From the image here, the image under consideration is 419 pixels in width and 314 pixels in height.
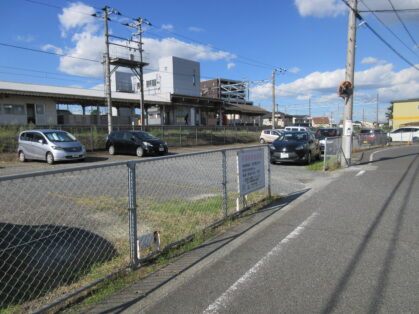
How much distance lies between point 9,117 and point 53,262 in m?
27.8

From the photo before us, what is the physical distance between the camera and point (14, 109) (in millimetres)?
26938

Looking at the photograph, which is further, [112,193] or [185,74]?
[185,74]

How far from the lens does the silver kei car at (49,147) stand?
568 inches

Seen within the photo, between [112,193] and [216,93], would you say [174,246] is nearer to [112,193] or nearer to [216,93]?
[112,193]

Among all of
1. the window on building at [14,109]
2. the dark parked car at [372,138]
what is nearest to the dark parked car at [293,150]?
the dark parked car at [372,138]

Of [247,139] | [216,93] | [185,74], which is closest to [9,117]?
[247,139]

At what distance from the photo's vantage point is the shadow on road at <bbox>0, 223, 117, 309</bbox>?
3346 millimetres

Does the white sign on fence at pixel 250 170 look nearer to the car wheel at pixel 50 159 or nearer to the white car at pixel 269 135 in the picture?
the car wheel at pixel 50 159

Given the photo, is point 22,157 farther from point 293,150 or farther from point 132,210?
point 132,210

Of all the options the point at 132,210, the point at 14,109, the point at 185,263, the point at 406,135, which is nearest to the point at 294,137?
the point at 185,263

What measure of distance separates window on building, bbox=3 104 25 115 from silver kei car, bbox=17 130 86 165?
535 inches

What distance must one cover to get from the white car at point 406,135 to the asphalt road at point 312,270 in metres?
28.9

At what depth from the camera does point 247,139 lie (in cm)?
3547

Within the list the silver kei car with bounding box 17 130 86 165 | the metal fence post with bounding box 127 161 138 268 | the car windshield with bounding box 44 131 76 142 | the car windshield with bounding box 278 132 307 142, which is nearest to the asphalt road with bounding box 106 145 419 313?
the metal fence post with bounding box 127 161 138 268
